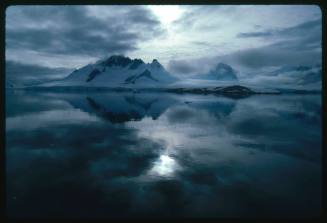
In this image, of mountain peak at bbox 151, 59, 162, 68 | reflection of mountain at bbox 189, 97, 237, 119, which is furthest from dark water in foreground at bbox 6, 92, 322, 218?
mountain peak at bbox 151, 59, 162, 68

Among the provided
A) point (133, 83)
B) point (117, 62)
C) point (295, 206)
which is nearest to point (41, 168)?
point (295, 206)

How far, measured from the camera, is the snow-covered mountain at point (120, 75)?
158000 millimetres

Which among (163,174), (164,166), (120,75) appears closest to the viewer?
(163,174)

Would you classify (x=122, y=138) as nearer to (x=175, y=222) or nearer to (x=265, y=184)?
(x=265, y=184)

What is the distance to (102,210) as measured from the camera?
5.02 metres

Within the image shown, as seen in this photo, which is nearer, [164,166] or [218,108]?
[164,166]

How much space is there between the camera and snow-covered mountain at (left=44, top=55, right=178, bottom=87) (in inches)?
6220

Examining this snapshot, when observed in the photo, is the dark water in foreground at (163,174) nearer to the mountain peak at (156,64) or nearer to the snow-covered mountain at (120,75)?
the snow-covered mountain at (120,75)

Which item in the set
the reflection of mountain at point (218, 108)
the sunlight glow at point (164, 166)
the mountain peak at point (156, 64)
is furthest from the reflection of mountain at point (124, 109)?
the mountain peak at point (156, 64)

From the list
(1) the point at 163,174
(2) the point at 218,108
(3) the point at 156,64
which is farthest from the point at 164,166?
(3) the point at 156,64

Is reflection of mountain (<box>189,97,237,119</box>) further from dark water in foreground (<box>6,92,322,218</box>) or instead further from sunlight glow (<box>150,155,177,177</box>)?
sunlight glow (<box>150,155,177,177</box>)

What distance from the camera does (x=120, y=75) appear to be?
17900 centimetres

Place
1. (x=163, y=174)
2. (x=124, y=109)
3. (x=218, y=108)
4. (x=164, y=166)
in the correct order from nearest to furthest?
(x=163, y=174), (x=164, y=166), (x=218, y=108), (x=124, y=109)

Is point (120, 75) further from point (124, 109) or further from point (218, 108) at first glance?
point (218, 108)
